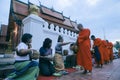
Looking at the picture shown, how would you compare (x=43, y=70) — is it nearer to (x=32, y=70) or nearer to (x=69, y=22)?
(x=32, y=70)

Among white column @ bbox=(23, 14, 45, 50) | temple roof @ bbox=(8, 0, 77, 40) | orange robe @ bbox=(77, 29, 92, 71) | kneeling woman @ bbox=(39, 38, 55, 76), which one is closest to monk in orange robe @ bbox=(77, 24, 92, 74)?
orange robe @ bbox=(77, 29, 92, 71)

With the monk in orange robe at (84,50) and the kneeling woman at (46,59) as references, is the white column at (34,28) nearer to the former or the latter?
the kneeling woman at (46,59)

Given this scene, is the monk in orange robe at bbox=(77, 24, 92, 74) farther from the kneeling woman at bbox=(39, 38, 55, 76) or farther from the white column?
the white column

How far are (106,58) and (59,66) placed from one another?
5.45 m

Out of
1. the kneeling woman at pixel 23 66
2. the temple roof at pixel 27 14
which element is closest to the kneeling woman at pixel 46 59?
the kneeling woman at pixel 23 66

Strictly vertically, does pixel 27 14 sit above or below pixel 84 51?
above

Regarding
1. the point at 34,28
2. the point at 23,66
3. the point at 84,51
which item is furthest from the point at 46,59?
the point at 34,28

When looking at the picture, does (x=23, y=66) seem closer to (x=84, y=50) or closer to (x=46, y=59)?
(x=46, y=59)

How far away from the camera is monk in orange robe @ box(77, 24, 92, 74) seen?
6.26 m

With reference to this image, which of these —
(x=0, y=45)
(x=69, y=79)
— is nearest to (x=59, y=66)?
(x=69, y=79)

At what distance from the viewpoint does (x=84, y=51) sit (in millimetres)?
6348

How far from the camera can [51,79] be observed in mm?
5277

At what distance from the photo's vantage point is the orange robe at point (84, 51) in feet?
20.5

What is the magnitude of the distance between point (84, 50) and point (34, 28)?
2.42 metres
